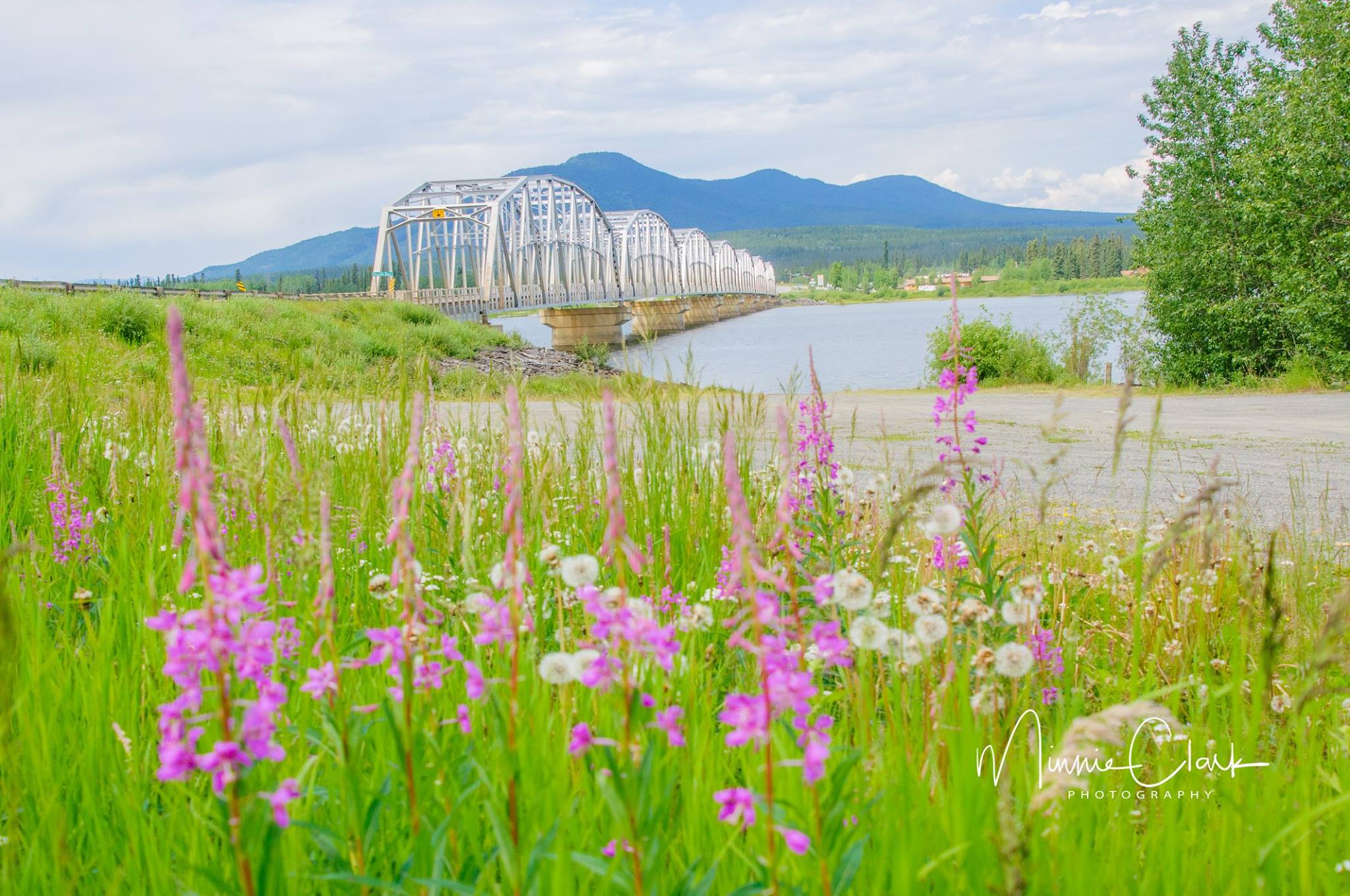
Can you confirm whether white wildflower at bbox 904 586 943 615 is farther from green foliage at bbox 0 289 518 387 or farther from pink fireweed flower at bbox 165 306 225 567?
green foliage at bbox 0 289 518 387

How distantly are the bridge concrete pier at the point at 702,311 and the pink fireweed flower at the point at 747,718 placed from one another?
88072 millimetres

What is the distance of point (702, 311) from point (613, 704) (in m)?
95.8


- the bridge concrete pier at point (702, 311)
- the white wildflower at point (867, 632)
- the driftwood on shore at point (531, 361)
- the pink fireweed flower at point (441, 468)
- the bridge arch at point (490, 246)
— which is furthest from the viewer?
the bridge concrete pier at point (702, 311)

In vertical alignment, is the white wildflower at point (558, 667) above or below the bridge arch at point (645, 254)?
below

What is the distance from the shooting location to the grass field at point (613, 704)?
2.85 feet

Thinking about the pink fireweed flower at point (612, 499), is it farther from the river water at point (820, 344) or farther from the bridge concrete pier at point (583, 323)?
the bridge concrete pier at point (583, 323)

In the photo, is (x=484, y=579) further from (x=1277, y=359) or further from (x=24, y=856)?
(x=1277, y=359)

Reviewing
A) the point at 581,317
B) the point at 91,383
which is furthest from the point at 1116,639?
the point at 581,317

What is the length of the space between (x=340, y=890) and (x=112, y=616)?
3.90 feet

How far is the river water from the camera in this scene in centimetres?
2675

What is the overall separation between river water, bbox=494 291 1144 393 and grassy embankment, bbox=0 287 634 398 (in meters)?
3.17

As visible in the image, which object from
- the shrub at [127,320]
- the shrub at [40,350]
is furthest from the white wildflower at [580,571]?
the shrub at [127,320]

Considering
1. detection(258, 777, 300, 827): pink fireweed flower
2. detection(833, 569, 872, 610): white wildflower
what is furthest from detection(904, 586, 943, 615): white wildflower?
detection(258, 777, 300, 827): pink fireweed flower

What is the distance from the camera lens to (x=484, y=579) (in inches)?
103
